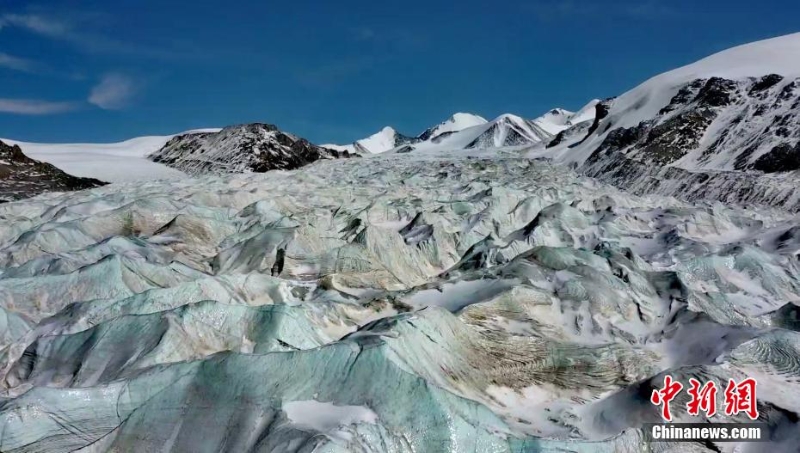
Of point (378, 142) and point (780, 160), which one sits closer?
point (780, 160)

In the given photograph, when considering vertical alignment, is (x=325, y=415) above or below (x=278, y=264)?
below

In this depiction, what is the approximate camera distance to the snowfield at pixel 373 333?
22.4 feet

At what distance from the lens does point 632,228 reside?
20.5 metres

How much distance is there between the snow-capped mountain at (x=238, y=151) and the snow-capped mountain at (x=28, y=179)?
1598 centimetres

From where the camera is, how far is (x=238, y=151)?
63125 millimetres

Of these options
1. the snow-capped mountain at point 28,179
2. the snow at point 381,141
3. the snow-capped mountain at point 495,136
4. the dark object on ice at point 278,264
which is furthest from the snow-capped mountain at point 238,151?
the snow at point 381,141

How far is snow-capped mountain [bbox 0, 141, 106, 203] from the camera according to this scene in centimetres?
3881

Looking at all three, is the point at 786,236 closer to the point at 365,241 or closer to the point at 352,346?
the point at 365,241

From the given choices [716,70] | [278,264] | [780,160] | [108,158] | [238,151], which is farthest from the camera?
[238,151]

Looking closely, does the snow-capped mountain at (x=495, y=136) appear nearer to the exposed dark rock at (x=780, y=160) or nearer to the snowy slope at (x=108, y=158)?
the snowy slope at (x=108, y=158)

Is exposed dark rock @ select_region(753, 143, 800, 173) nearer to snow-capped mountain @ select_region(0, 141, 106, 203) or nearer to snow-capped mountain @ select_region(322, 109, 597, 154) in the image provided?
snow-capped mountain @ select_region(0, 141, 106, 203)
